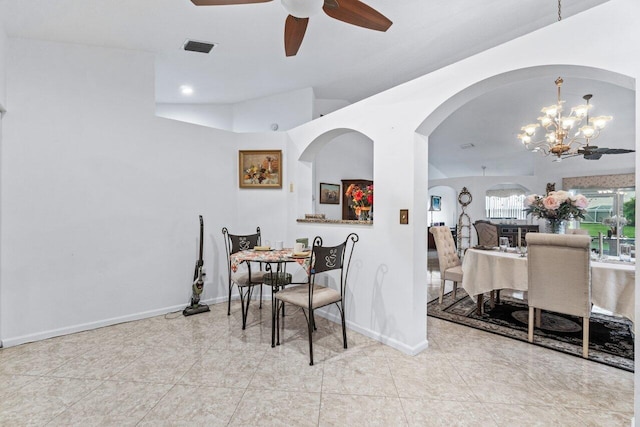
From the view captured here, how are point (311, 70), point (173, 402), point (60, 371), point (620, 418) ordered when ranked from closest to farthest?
Answer: 1. point (620, 418)
2. point (173, 402)
3. point (60, 371)
4. point (311, 70)

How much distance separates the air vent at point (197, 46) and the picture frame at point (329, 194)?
285cm

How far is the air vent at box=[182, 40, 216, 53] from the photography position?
2.99 metres

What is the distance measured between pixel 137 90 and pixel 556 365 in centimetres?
460

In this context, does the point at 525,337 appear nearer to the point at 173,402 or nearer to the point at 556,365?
the point at 556,365

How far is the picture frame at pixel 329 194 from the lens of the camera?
17.7 feet

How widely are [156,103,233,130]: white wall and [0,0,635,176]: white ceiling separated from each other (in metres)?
0.19

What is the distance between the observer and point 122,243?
303 cm

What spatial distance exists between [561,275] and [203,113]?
209 inches

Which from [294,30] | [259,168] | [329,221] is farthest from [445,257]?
[294,30]

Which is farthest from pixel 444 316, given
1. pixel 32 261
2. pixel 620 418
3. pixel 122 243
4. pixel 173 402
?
pixel 32 261

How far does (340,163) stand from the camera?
569 centimetres

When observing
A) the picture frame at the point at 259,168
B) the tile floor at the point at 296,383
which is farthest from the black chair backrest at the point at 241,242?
the tile floor at the point at 296,383

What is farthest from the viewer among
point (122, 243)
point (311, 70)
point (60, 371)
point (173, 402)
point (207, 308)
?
point (311, 70)

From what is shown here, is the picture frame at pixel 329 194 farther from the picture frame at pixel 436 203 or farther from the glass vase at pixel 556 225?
the picture frame at pixel 436 203
